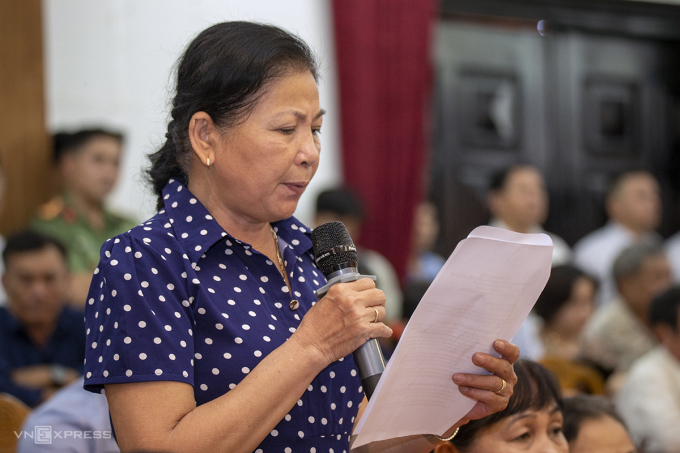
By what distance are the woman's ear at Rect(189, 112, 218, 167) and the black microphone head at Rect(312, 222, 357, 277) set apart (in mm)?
207

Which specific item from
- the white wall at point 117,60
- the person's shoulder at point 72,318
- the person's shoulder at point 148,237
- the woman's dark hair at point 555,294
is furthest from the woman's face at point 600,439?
the white wall at point 117,60

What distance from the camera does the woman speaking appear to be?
100cm

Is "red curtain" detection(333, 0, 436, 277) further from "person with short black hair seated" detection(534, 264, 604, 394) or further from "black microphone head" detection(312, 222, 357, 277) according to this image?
"black microphone head" detection(312, 222, 357, 277)

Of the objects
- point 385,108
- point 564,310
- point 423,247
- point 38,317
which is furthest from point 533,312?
point 38,317

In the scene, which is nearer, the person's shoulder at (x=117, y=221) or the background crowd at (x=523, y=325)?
the background crowd at (x=523, y=325)

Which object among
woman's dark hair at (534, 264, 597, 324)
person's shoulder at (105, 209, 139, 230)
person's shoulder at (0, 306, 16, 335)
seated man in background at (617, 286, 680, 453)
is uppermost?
person's shoulder at (105, 209, 139, 230)

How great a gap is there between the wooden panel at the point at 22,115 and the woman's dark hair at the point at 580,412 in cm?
284

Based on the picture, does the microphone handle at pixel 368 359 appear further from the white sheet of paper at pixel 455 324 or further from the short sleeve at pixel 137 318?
the short sleeve at pixel 137 318

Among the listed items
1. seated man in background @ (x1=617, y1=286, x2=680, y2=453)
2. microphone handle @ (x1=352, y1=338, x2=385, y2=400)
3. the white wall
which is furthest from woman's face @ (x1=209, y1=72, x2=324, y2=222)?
the white wall

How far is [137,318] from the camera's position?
1010 millimetres

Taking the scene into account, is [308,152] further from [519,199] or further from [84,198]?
[519,199]

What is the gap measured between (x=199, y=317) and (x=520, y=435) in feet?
2.25

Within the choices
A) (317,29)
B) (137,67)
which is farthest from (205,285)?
(317,29)

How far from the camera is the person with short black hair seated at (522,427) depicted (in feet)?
4.65
